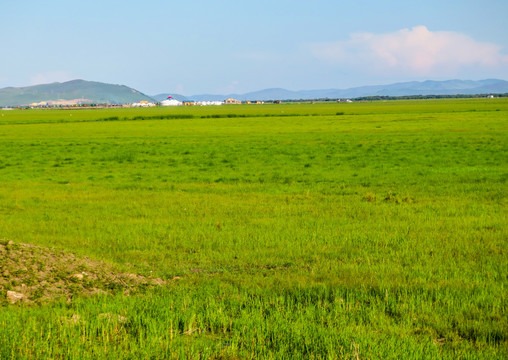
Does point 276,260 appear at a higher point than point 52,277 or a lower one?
lower

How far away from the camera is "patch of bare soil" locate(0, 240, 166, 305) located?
839 centimetres

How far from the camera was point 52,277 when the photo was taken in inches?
351

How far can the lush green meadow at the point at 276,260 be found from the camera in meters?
6.53

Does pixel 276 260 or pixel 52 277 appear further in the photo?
pixel 276 260

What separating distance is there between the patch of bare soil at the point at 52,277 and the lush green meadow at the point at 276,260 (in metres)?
0.36

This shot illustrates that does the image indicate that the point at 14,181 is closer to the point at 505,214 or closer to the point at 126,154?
the point at 126,154

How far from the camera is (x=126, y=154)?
3634 centimetres

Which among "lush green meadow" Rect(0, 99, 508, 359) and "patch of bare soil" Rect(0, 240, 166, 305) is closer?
"lush green meadow" Rect(0, 99, 508, 359)

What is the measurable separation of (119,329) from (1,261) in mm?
3272

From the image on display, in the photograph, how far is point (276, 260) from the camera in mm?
10594

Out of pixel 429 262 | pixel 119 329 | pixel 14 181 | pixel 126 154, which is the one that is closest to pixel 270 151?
pixel 126 154

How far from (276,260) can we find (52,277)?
166 inches

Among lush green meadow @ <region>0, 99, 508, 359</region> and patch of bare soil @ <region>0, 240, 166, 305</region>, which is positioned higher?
patch of bare soil @ <region>0, 240, 166, 305</region>

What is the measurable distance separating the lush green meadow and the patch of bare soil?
1.19 feet
